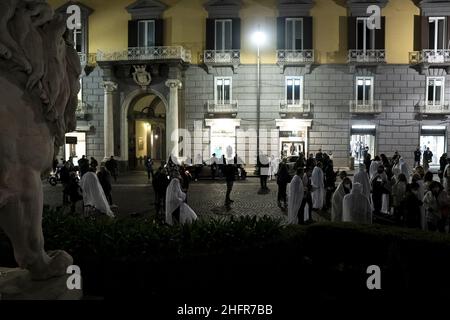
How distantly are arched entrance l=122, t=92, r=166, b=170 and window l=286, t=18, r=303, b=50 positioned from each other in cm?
947

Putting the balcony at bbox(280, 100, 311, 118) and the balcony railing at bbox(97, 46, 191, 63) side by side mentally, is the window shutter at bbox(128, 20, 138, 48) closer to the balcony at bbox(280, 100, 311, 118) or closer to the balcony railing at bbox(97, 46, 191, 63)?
the balcony railing at bbox(97, 46, 191, 63)

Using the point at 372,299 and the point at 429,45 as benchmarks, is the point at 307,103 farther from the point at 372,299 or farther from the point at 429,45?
the point at 372,299

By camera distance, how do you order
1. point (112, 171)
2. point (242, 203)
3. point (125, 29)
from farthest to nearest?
point (125, 29), point (112, 171), point (242, 203)

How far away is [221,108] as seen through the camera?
3180cm

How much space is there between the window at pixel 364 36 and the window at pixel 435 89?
14.7 ft

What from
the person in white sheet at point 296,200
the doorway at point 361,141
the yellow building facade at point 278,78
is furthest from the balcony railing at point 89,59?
the person in white sheet at point 296,200

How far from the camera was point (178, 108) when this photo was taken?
32.1 metres

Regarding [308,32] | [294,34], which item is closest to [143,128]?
[294,34]

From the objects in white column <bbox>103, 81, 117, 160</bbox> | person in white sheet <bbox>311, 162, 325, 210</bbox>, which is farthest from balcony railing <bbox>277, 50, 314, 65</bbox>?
person in white sheet <bbox>311, 162, 325, 210</bbox>

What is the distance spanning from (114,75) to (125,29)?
139 inches

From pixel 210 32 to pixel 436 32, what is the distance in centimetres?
1489

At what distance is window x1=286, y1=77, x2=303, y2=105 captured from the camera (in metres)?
31.7

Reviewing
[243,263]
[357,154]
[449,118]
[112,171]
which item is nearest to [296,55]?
[357,154]

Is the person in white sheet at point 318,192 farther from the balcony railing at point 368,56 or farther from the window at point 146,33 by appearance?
the window at point 146,33
